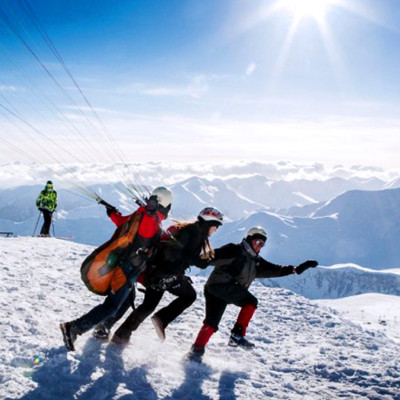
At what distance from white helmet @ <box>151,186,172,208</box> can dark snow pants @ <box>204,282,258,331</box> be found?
5.78 ft

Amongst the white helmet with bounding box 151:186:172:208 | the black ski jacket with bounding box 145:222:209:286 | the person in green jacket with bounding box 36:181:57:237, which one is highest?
the white helmet with bounding box 151:186:172:208

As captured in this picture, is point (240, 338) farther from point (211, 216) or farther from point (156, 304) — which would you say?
point (211, 216)

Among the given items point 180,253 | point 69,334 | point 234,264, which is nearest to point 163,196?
point 180,253

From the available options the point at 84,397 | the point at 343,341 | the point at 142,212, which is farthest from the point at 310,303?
the point at 84,397

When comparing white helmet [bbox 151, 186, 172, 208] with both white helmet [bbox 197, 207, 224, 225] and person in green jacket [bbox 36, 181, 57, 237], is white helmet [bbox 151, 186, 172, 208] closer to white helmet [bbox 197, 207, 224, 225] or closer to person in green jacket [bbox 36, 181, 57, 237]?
white helmet [bbox 197, 207, 224, 225]

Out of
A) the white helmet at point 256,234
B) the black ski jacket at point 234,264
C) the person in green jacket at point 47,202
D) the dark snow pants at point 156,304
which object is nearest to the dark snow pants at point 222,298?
the black ski jacket at point 234,264

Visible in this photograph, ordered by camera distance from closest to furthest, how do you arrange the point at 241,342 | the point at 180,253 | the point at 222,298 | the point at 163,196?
the point at 163,196
the point at 180,253
the point at 222,298
the point at 241,342

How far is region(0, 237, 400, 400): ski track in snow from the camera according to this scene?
521 cm

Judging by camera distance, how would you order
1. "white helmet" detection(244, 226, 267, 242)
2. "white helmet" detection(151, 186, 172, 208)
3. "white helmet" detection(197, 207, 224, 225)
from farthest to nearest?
"white helmet" detection(244, 226, 267, 242)
"white helmet" detection(197, 207, 224, 225)
"white helmet" detection(151, 186, 172, 208)

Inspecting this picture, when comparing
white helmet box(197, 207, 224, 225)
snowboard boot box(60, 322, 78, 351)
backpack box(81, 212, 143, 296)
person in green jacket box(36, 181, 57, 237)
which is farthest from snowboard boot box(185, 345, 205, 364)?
person in green jacket box(36, 181, 57, 237)

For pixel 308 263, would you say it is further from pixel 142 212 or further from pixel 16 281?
pixel 16 281

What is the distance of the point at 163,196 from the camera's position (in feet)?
20.4

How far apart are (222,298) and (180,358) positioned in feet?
3.92

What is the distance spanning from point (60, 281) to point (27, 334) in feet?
13.9
